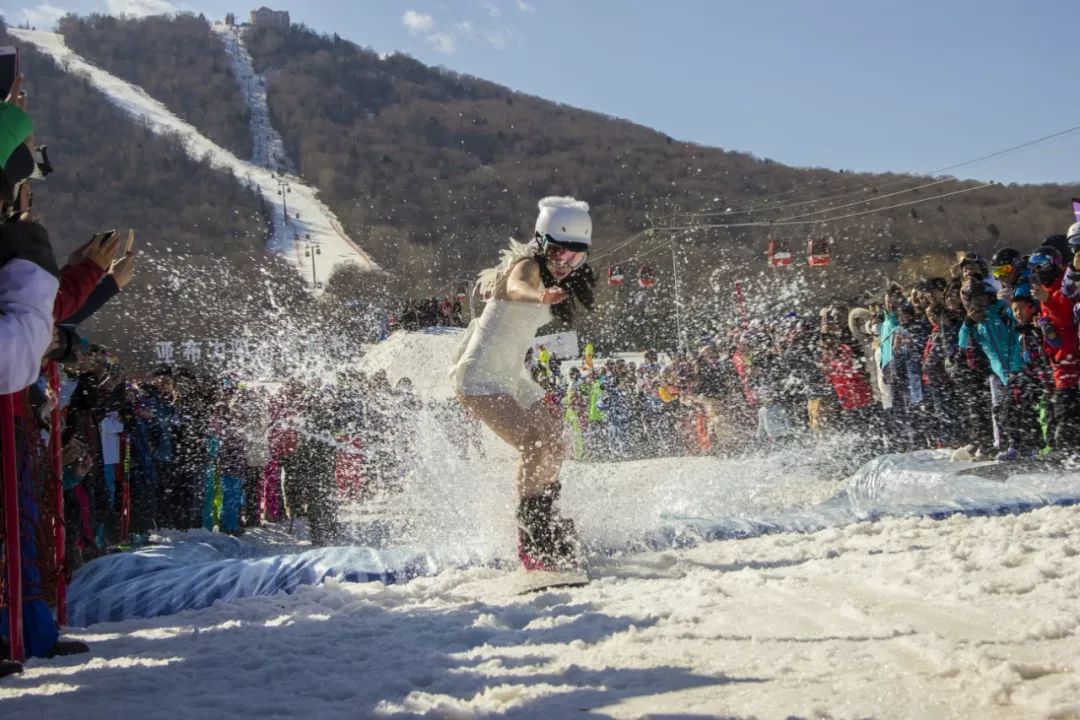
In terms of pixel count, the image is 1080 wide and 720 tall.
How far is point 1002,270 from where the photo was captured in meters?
6.66

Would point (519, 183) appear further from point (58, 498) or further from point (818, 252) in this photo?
point (58, 498)

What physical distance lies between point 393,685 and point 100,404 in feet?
16.6

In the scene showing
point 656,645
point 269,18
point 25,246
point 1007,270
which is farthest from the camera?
point 269,18

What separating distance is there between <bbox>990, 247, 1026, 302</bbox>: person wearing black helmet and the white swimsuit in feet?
13.1

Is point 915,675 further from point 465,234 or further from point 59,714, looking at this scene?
point 465,234

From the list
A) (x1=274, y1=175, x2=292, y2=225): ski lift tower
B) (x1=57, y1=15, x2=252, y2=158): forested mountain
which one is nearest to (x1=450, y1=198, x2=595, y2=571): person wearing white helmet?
(x1=274, y1=175, x2=292, y2=225): ski lift tower

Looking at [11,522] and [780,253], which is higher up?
[780,253]

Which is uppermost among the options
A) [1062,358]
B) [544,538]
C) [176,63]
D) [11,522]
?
[176,63]

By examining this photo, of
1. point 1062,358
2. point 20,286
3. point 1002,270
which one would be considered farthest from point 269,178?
point 20,286

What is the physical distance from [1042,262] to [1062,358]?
671 millimetres

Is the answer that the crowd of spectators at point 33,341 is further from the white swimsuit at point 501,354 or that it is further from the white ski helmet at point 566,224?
the white ski helmet at point 566,224

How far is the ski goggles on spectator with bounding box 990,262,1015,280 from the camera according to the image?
6629 mm

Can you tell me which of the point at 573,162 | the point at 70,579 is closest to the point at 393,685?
the point at 70,579

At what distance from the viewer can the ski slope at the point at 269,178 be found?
2400 inches
